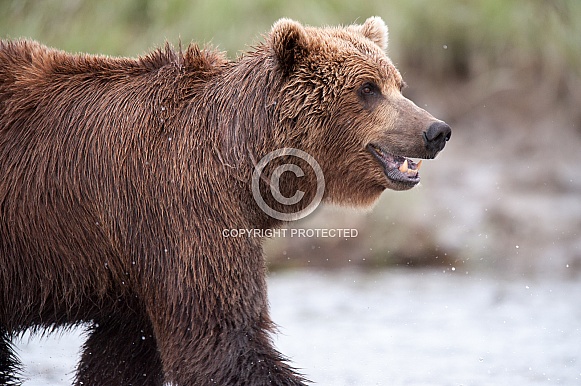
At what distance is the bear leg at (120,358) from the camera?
5.63 meters

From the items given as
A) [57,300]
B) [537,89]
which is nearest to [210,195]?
[57,300]

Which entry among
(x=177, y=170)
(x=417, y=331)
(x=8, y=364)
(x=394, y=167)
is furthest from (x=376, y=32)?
(x=417, y=331)

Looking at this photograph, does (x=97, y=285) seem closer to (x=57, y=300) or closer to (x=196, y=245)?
(x=57, y=300)

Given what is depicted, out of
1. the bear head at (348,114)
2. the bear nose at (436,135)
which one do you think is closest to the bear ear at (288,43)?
the bear head at (348,114)

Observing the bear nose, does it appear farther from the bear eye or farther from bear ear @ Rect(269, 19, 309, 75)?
bear ear @ Rect(269, 19, 309, 75)

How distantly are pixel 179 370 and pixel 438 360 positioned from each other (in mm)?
3397

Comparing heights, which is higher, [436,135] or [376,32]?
[376,32]

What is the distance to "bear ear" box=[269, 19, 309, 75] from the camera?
208 inches

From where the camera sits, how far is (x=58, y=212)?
5266mm

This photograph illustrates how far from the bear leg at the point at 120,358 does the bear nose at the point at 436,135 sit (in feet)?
6.48

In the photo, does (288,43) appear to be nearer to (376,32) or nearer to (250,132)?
(250,132)

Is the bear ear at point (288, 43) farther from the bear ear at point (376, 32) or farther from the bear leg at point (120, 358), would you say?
the bear leg at point (120, 358)

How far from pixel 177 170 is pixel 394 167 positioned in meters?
1.27

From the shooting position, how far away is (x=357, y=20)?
12953 millimetres
